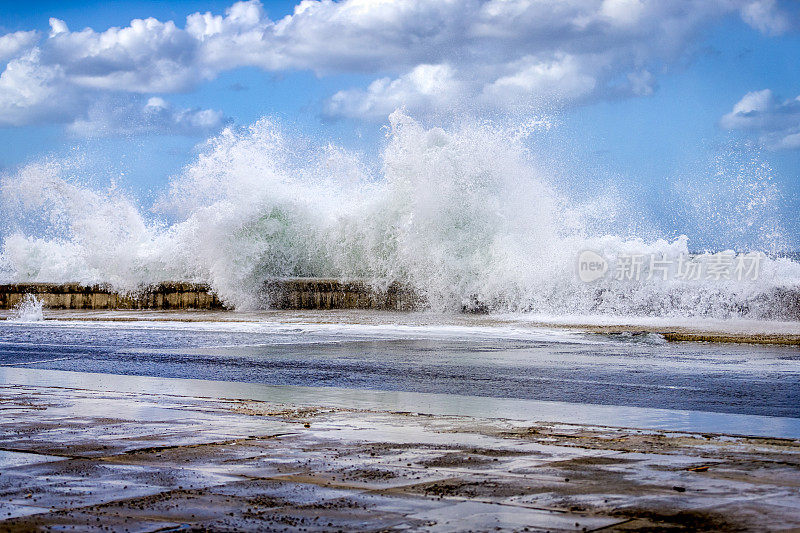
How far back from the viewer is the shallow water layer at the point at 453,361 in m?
7.30

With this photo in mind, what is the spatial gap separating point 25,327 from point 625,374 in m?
10.8

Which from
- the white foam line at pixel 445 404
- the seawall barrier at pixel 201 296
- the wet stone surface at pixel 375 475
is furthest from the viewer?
the seawall barrier at pixel 201 296

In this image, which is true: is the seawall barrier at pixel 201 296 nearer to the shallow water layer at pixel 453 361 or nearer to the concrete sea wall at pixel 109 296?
the concrete sea wall at pixel 109 296

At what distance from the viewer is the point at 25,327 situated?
16062 mm

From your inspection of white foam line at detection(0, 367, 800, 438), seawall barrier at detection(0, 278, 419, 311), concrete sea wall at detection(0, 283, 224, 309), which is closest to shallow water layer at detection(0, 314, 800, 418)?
white foam line at detection(0, 367, 800, 438)

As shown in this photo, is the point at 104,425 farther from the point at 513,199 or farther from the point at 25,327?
the point at 513,199

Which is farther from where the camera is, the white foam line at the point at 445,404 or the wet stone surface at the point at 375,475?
the white foam line at the point at 445,404

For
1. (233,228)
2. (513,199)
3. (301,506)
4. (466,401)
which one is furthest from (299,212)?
(301,506)

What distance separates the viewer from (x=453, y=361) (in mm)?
9750

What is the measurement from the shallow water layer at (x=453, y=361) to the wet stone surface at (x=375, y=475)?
1.81m

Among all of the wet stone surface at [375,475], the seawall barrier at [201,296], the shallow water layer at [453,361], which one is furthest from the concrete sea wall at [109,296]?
the wet stone surface at [375,475]

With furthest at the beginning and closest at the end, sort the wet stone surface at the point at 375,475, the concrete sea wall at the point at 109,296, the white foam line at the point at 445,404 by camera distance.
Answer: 1. the concrete sea wall at the point at 109,296
2. the white foam line at the point at 445,404
3. the wet stone surface at the point at 375,475

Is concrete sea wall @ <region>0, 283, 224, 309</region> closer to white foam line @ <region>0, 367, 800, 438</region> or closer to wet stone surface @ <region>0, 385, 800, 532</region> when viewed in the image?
white foam line @ <region>0, 367, 800, 438</region>

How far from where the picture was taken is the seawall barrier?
19.2m
